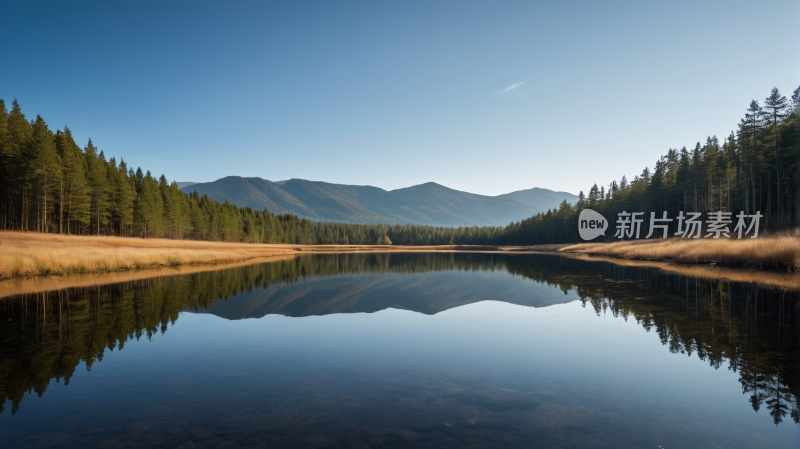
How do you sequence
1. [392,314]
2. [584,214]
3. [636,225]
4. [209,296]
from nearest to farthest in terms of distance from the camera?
[392,314] < [209,296] < [636,225] < [584,214]

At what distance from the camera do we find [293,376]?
8477 millimetres

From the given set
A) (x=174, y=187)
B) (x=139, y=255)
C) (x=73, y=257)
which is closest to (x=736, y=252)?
(x=139, y=255)

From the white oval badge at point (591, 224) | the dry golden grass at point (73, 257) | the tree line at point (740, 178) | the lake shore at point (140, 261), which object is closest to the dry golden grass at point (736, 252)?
the lake shore at point (140, 261)

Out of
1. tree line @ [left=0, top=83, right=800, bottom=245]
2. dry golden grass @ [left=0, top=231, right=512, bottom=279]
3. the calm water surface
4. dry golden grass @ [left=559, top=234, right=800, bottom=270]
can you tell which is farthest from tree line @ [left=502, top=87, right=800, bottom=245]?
dry golden grass @ [left=0, top=231, right=512, bottom=279]

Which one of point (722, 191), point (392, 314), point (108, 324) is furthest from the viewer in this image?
point (722, 191)

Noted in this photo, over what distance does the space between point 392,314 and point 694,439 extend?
1307cm

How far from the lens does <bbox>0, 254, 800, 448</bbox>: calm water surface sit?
5688mm

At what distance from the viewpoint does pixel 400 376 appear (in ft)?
27.7

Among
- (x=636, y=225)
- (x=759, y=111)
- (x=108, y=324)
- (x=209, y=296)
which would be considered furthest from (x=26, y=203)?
(x=636, y=225)

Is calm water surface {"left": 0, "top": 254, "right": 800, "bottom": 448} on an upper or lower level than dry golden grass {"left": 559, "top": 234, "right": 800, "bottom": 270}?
lower

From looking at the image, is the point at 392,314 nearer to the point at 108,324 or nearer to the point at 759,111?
the point at 108,324

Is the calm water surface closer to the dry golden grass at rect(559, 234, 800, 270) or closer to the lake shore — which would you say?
the lake shore

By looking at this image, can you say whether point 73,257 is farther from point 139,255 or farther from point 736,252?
point 736,252

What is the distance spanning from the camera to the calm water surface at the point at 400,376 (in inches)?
224
